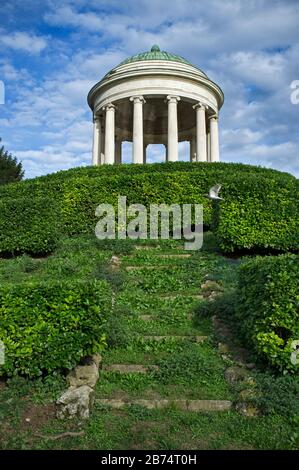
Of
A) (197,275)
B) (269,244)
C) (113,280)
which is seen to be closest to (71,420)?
(113,280)

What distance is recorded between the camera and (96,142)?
3020 cm

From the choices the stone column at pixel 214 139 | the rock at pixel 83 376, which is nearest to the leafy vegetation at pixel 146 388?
the rock at pixel 83 376

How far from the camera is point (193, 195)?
1636 centimetres

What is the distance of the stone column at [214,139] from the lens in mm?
29500

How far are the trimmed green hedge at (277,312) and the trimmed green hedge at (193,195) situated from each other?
19.8 feet

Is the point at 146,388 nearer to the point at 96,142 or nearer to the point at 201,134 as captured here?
the point at 201,134

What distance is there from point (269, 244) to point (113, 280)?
4810 mm

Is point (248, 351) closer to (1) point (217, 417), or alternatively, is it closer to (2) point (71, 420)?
(1) point (217, 417)

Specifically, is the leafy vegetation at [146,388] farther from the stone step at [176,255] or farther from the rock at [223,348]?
the stone step at [176,255]

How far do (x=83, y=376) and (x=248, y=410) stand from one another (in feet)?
7.56

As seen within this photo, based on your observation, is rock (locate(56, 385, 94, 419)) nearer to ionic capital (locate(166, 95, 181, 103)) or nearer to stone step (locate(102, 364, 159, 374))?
stone step (locate(102, 364, 159, 374))

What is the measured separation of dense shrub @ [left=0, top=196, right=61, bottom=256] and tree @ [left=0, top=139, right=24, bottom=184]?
82.2 ft

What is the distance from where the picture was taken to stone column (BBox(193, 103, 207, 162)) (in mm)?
27547

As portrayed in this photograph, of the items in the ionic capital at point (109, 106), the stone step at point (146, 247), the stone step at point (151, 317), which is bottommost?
the stone step at point (151, 317)
